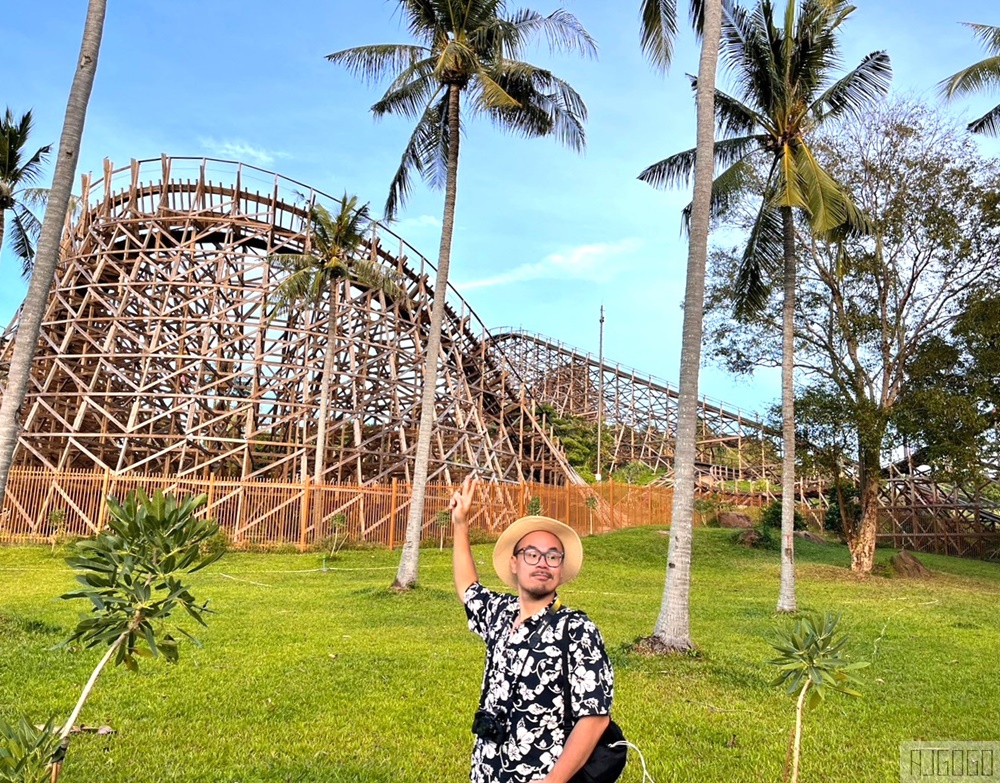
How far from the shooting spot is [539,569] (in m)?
2.21

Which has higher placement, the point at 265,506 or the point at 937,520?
the point at 937,520

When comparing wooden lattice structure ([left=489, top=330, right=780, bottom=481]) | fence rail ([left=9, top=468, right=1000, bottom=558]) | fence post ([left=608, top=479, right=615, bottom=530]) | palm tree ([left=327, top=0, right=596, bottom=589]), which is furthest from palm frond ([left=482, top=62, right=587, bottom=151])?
wooden lattice structure ([left=489, top=330, right=780, bottom=481])

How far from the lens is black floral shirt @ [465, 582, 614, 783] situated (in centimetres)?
198

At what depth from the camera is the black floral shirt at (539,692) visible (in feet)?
6.50

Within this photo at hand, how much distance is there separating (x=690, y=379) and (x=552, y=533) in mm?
5370

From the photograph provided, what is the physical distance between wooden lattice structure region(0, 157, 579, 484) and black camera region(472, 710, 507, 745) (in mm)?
16625

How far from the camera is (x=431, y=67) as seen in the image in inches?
Answer: 465

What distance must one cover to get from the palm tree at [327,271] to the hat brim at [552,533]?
15.2 metres

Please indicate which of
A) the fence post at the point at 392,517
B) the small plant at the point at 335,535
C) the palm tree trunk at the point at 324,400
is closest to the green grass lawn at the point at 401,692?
the small plant at the point at 335,535

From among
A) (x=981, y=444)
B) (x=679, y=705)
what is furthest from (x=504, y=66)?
(x=981, y=444)

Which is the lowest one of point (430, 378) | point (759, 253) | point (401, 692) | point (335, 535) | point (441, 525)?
point (401, 692)

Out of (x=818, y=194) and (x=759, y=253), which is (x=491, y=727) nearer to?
(x=818, y=194)

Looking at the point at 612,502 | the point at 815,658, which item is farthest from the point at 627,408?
the point at 815,658

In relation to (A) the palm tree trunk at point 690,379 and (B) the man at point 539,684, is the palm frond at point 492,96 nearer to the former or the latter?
(A) the palm tree trunk at point 690,379
